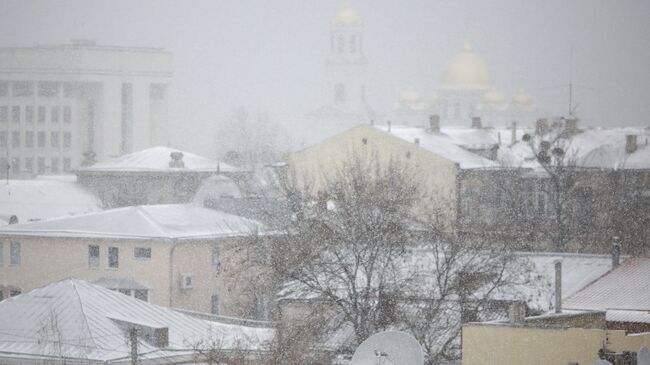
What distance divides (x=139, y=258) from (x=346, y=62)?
348 ft

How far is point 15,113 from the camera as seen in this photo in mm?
109812

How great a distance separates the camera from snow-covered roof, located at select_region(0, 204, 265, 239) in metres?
39.3

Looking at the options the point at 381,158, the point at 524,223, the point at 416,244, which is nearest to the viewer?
the point at 416,244

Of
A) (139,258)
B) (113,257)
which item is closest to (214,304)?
(139,258)

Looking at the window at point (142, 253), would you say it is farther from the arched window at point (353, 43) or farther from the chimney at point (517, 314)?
the arched window at point (353, 43)

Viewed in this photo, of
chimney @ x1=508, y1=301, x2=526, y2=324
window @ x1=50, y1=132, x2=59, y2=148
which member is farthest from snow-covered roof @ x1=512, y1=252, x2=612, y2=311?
window @ x1=50, y1=132, x2=59, y2=148

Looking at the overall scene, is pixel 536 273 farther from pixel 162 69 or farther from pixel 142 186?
pixel 162 69

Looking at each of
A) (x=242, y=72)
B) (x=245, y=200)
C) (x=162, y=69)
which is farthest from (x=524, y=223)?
(x=242, y=72)

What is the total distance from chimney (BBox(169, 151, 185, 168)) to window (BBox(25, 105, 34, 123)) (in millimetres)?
51550

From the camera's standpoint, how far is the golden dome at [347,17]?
143600 mm

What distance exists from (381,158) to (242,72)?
108996mm

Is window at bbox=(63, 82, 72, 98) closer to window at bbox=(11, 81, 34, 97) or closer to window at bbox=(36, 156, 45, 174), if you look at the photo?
window at bbox=(11, 81, 34, 97)

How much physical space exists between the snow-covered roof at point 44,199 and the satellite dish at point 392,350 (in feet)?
115

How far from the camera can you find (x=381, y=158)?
51625 millimetres
